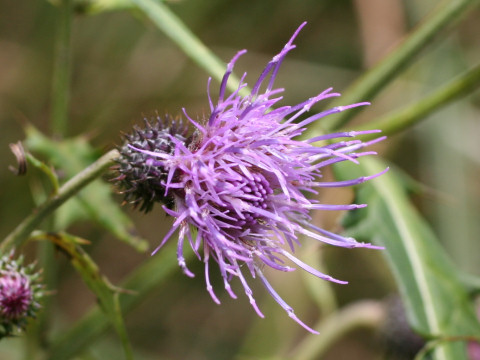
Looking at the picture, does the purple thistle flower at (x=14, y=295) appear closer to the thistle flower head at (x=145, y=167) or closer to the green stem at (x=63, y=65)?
the thistle flower head at (x=145, y=167)

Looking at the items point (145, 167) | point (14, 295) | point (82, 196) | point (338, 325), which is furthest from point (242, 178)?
point (338, 325)

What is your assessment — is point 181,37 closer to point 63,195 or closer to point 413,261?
point 63,195

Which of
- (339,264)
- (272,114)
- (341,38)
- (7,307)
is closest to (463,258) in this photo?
(339,264)

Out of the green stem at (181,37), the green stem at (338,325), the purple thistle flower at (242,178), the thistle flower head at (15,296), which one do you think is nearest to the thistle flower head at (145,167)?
the purple thistle flower at (242,178)

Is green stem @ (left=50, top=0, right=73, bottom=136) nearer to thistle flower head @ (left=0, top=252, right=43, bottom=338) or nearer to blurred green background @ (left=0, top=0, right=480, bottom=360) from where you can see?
thistle flower head @ (left=0, top=252, right=43, bottom=338)

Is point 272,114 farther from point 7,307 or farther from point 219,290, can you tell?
point 219,290
